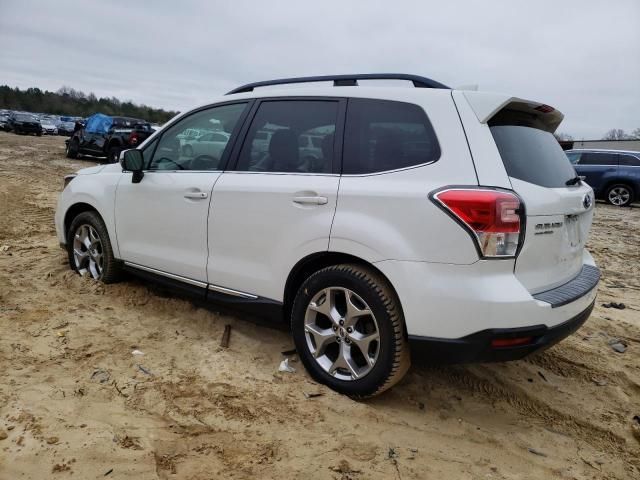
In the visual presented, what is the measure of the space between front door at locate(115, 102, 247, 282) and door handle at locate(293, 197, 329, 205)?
77 centimetres

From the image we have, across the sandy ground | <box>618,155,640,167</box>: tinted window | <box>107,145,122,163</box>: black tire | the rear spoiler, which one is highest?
the rear spoiler

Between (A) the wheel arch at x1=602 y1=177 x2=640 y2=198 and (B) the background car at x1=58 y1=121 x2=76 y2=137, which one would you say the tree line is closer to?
(B) the background car at x1=58 y1=121 x2=76 y2=137

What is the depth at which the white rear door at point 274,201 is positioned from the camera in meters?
2.95

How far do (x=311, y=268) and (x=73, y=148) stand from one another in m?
19.3

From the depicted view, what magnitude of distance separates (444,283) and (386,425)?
2.83 ft

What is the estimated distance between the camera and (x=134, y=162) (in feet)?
13.0

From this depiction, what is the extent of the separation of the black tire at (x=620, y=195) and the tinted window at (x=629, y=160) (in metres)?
0.61

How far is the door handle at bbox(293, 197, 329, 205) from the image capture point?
288 cm

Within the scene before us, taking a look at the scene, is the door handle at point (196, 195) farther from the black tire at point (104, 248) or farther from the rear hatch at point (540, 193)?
the rear hatch at point (540, 193)

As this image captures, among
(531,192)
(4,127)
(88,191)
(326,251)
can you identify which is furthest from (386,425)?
(4,127)

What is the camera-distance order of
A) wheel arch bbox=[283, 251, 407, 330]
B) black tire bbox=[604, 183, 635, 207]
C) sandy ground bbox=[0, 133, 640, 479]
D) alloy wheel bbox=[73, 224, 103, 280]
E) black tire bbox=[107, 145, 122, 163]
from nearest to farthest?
1. sandy ground bbox=[0, 133, 640, 479]
2. wheel arch bbox=[283, 251, 407, 330]
3. alloy wheel bbox=[73, 224, 103, 280]
4. black tire bbox=[604, 183, 635, 207]
5. black tire bbox=[107, 145, 122, 163]

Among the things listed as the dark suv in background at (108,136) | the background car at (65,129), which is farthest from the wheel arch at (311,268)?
the background car at (65,129)

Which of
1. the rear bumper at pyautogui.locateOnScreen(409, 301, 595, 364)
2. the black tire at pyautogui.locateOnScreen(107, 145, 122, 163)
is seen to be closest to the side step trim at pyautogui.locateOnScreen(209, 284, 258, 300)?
the rear bumper at pyautogui.locateOnScreen(409, 301, 595, 364)

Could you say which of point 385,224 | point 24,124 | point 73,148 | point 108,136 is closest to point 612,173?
point 385,224
